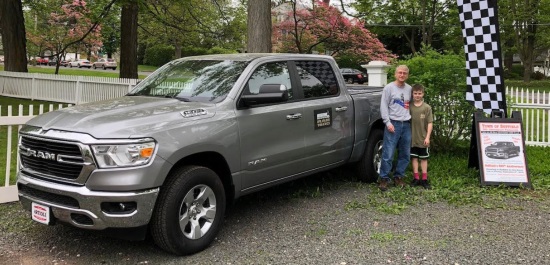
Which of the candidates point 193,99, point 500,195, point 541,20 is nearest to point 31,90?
point 193,99

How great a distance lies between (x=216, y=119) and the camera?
4.36 meters

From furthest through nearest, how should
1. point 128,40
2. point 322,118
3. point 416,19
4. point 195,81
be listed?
point 416,19, point 128,40, point 322,118, point 195,81

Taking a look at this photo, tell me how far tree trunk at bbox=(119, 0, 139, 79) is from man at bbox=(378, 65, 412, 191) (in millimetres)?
10541

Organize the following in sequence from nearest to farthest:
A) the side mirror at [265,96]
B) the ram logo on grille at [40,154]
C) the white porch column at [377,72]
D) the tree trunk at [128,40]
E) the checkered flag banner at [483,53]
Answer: the ram logo on grille at [40,154]
the side mirror at [265,96]
the checkered flag banner at [483,53]
the white porch column at [377,72]
the tree trunk at [128,40]

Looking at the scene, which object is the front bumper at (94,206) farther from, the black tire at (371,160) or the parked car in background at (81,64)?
the parked car in background at (81,64)

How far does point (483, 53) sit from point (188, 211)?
16.1ft

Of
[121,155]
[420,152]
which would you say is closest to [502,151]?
[420,152]

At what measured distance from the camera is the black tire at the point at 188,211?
3953 millimetres

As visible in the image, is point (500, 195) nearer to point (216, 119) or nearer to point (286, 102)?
point (286, 102)

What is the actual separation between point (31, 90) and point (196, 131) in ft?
48.8

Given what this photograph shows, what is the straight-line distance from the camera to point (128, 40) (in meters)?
15.1

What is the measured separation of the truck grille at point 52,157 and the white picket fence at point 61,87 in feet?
30.1

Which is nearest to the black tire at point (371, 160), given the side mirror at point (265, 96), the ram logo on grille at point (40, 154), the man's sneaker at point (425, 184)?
the man's sneaker at point (425, 184)

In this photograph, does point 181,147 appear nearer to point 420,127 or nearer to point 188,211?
point 188,211
